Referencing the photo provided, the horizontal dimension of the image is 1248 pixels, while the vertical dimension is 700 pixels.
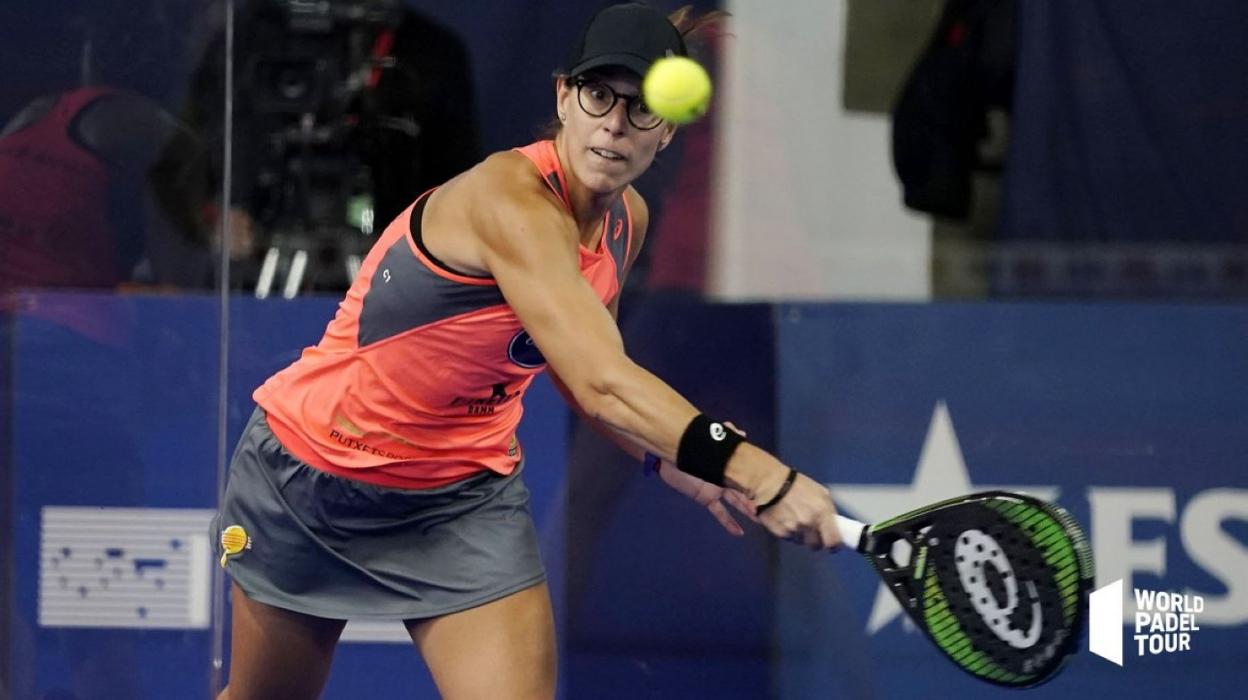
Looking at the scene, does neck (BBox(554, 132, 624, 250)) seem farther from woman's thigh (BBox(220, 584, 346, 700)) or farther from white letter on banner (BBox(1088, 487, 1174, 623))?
white letter on banner (BBox(1088, 487, 1174, 623))

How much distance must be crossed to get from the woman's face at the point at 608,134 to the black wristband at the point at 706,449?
466mm

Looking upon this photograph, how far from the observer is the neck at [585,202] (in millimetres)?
2748

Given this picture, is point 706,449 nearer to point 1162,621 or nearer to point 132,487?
point 1162,621

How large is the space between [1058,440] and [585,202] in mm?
1506

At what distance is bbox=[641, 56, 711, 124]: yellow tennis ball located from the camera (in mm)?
2443

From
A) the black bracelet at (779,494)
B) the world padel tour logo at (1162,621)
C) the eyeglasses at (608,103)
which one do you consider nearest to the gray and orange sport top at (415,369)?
the eyeglasses at (608,103)

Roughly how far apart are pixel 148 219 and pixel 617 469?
1174 mm

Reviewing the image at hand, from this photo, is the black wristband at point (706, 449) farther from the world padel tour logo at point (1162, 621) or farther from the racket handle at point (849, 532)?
the world padel tour logo at point (1162, 621)

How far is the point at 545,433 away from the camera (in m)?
3.85

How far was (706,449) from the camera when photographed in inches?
94.0

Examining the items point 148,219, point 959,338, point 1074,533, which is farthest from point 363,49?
point 1074,533

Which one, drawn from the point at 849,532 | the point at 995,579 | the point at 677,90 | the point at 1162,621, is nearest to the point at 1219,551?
the point at 1162,621

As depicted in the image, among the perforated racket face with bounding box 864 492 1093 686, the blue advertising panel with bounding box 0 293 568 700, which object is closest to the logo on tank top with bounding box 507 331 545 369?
the perforated racket face with bounding box 864 492 1093 686

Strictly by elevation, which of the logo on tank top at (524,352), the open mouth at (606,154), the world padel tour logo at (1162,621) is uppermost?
the open mouth at (606,154)
